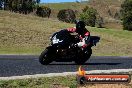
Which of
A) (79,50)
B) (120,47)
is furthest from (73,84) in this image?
(120,47)

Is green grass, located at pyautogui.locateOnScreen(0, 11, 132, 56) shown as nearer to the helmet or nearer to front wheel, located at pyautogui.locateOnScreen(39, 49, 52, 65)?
the helmet

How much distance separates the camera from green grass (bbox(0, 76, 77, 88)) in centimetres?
Answer: 1098

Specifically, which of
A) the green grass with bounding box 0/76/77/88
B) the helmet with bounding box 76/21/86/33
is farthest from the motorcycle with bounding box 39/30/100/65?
the green grass with bounding box 0/76/77/88

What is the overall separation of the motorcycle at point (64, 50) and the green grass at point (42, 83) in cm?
546

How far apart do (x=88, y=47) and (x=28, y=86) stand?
26.5ft

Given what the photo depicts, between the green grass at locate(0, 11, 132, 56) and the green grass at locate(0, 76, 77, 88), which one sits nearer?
the green grass at locate(0, 76, 77, 88)

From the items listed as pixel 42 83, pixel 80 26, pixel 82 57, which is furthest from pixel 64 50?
pixel 42 83

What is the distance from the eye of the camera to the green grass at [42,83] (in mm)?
10984

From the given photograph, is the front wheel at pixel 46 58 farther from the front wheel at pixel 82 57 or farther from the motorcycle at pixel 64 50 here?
the front wheel at pixel 82 57

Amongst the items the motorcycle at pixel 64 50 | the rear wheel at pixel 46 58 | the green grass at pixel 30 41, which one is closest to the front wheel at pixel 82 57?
the motorcycle at pixel 64 50

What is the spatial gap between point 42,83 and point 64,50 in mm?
6738

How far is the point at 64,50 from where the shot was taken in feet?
59.5

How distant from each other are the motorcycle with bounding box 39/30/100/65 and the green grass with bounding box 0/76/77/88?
17.9ft

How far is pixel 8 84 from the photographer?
36.4 feet
